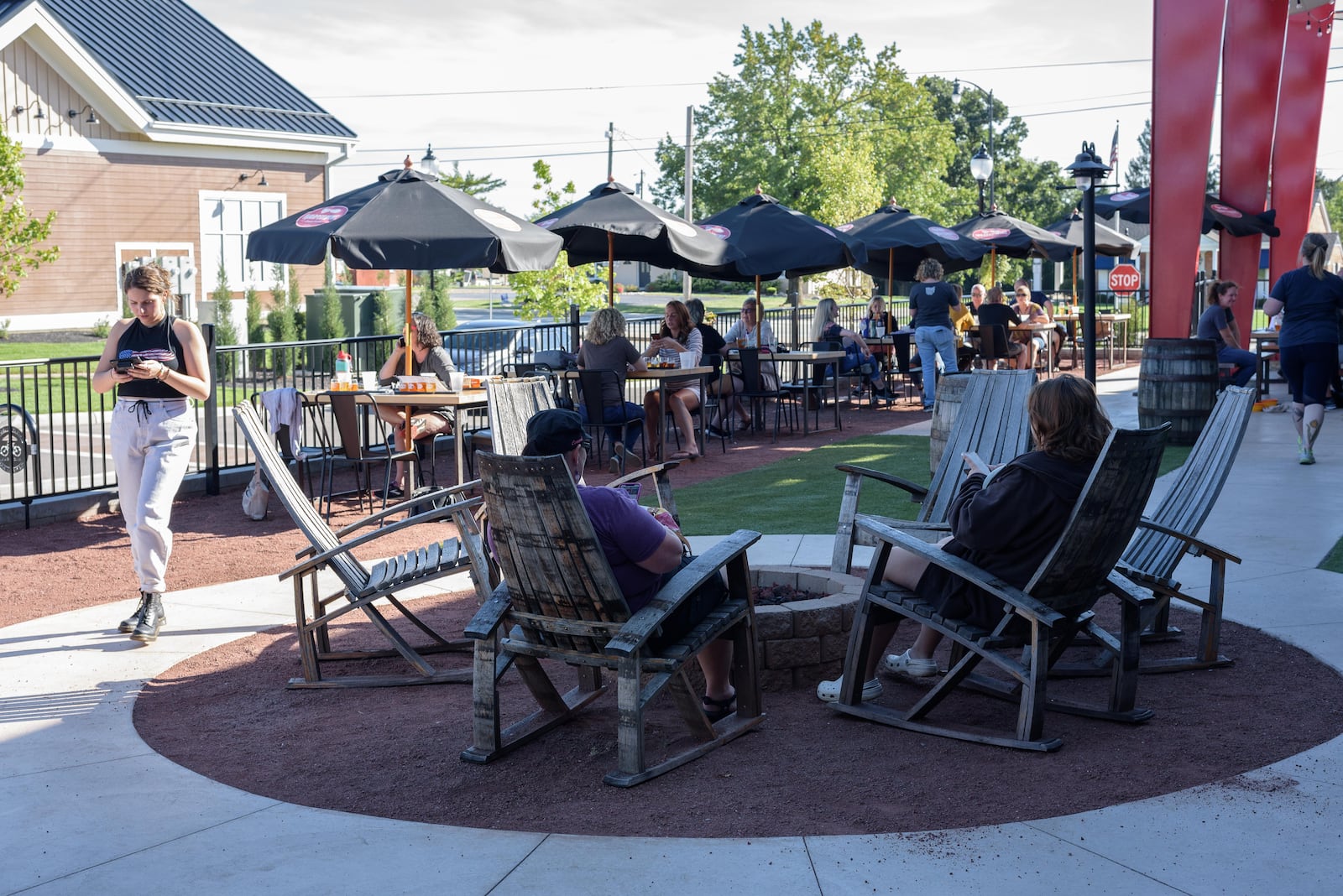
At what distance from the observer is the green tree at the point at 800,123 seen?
46.3 m

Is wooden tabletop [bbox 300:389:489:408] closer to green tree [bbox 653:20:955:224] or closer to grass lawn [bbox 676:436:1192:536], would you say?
grass lawn [bbox 676:436:1192:536]

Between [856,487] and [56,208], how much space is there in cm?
2097

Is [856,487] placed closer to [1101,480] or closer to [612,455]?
[1101,480]

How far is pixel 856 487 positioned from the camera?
20.5 feet

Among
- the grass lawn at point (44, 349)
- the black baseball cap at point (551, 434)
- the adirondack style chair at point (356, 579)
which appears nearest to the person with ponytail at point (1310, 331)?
the adirondack style chair at point (356, 579)

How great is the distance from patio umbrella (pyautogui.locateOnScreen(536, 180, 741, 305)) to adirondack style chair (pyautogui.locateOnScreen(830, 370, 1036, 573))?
5.69 meters

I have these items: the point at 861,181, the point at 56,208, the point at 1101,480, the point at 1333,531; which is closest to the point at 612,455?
the point at 1333,531

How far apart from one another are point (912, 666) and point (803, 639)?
465 mm

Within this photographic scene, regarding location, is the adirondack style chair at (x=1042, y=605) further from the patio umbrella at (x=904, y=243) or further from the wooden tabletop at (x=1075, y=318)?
the wooden tabletop at (x=1075, y=318)

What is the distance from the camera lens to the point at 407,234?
995 cm

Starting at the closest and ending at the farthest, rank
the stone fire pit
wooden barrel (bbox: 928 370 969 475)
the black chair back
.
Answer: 1. the stone fire pit
2. wooden barrel (bbox: 928 370 969 475)
3. the black chair back

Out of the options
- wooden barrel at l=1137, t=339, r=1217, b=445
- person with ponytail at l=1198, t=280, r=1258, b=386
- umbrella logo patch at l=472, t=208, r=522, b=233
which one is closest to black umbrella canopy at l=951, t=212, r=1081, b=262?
person with ponytail at l=1198, t=280, r=1258, b=386

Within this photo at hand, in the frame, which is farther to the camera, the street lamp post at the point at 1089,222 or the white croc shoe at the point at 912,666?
the street lamp post at the point at 1089,222

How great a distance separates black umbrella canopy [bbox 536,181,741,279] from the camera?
1239 centimetres
